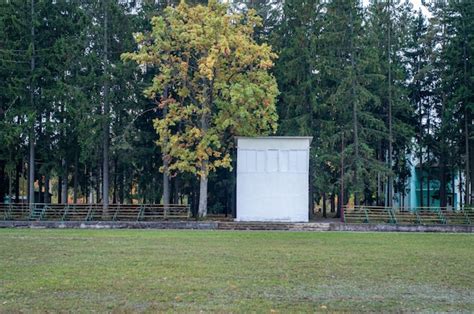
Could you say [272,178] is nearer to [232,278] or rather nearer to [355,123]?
[355,123]

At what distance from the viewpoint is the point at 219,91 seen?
105 feet

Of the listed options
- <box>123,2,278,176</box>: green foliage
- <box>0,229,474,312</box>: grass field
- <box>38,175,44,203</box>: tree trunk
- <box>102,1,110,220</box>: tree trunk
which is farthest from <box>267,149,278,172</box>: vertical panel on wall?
<box>38,175,44,203</box>: tree trunk

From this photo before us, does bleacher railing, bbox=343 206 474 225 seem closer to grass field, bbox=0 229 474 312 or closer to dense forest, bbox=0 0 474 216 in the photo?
dense forest, bbox=0 0 474 216

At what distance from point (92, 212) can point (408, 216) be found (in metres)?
15.9

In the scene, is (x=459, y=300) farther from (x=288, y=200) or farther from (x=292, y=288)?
(x=288, y=200)

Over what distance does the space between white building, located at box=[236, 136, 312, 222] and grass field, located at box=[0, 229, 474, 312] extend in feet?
38.1

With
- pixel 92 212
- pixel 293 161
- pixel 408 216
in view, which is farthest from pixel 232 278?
pixel 92 212

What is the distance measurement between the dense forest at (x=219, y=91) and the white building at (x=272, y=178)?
188 cm

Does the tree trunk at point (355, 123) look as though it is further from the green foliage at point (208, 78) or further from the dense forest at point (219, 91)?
A: the green foliage at point (208, 78)

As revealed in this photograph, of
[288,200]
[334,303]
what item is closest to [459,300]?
[334,303]

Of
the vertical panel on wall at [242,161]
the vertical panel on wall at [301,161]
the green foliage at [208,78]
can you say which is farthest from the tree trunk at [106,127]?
the vertical panel on wall at [301,161]

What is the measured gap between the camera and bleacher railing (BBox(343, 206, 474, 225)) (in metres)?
29.2

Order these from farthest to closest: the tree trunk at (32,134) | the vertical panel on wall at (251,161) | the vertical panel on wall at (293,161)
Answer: the tree trunk at (32,134), the vertical panel on wall at (251,161), the vertical panel on wall at (293,161)

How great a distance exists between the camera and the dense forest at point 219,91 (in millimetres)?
31422
